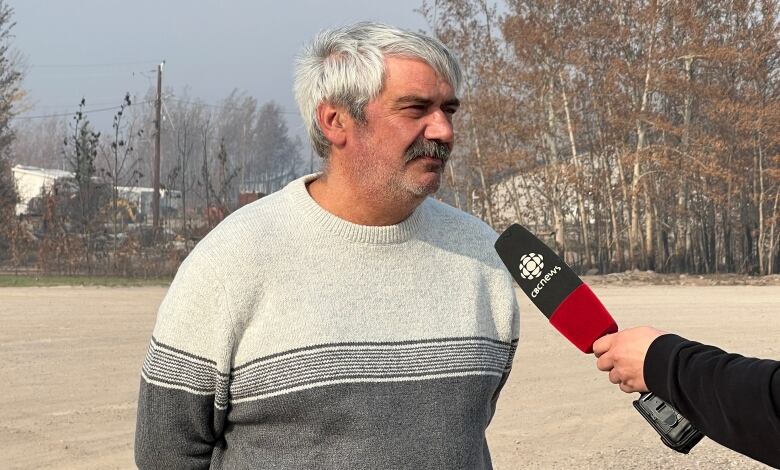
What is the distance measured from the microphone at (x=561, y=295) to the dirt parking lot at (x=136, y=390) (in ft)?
17.0

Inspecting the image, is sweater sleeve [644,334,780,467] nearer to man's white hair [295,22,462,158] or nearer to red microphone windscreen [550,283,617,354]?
red microphone windscreen [550,283,617,354]

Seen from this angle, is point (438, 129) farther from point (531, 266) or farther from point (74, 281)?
point (74, 281)

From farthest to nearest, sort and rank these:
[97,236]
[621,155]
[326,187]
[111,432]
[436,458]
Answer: [621,155] < [97,236] < [111,432] < [326,187] < [436,458]

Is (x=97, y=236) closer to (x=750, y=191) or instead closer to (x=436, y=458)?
(x=750, y=191)

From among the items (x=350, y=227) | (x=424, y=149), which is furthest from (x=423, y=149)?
(x=350, y=227)

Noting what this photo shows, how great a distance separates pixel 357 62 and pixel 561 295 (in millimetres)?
879

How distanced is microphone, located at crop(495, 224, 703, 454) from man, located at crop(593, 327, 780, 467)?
0.10 meters

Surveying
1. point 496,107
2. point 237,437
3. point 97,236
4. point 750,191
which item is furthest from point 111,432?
point 750,191

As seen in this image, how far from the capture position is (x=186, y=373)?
307 centimetres

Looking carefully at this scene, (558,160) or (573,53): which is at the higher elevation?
(573,53)

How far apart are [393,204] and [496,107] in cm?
3055

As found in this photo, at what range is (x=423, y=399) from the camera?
3121 millimetres

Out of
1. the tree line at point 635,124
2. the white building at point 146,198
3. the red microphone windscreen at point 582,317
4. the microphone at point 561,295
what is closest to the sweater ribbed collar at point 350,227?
the microphone at point 561,295

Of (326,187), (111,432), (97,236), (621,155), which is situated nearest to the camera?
(326,187)
